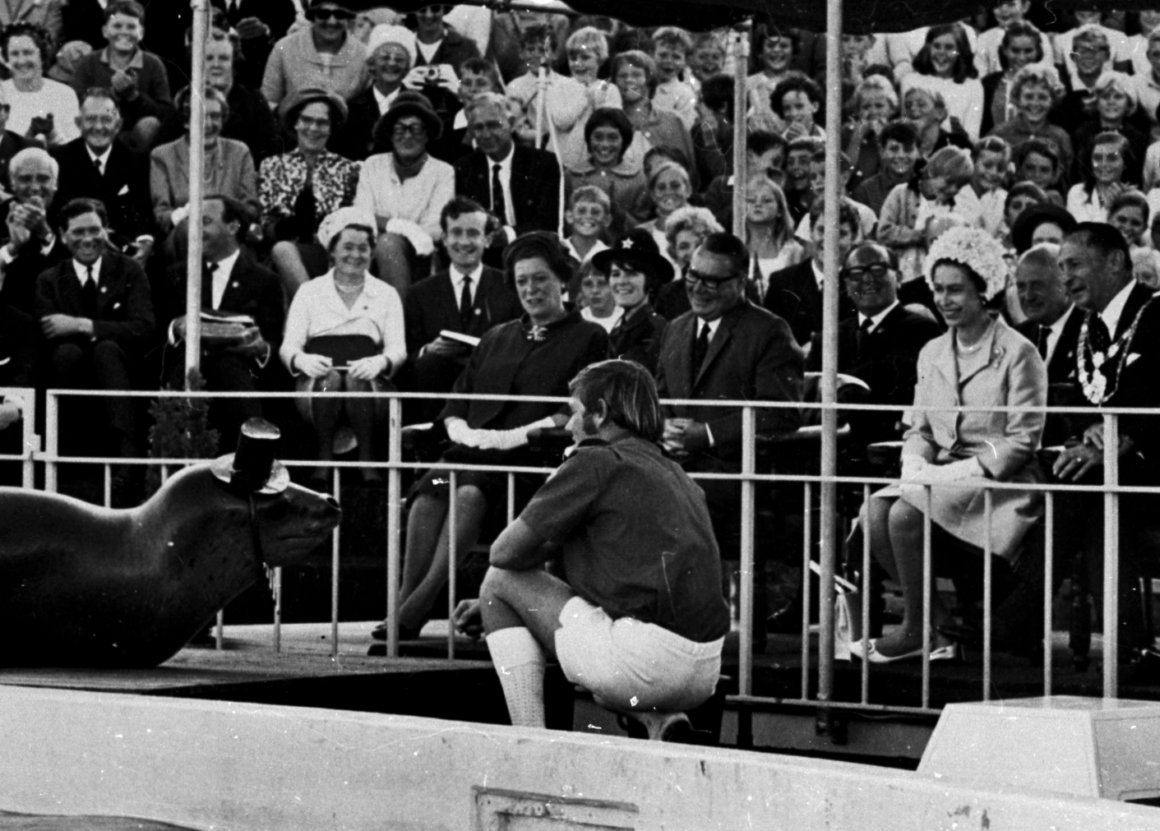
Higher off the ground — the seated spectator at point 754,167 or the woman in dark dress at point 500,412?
the seated spectator at point 754,167

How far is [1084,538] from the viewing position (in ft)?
22.3

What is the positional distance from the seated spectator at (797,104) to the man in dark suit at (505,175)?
1374mm

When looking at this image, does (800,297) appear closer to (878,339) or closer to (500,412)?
(878,339)

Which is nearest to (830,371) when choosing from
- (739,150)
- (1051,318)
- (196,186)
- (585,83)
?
(1051,318)

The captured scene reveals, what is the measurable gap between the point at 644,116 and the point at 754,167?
2.19 ft

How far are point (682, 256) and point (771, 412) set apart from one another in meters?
2.35

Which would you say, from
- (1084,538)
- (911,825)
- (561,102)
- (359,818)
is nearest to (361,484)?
(561,102)

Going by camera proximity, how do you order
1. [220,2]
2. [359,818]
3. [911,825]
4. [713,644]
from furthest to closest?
[220,2]
[713,644]
[359,818]
[911,825]

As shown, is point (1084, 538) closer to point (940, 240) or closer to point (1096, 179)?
point (940, 240)

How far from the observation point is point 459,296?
33.0ft

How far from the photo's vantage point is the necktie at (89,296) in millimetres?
10055

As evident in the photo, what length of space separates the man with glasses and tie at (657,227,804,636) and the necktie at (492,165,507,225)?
2.94 m

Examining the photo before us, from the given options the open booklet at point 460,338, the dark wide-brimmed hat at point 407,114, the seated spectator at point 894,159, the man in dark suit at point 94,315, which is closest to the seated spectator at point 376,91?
the dark wide-brimmed hat at point 407,114

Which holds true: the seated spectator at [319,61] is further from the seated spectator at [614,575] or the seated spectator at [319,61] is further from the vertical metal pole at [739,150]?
the seated spectator at [614,575]
